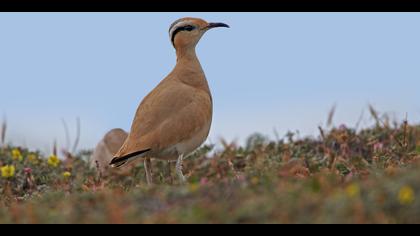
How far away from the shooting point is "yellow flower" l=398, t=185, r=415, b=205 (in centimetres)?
504

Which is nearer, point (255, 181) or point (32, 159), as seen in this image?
point (255, 181)

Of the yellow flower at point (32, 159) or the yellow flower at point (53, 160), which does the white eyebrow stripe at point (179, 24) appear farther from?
the yellow flower at point (32, 159)

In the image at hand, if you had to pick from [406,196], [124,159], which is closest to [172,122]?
[124,159]

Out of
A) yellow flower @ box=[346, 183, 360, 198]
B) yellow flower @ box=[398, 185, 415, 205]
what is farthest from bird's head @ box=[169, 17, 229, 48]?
yellow flower @ box=[398, 185, 415, 205]

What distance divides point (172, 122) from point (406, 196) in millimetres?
4132

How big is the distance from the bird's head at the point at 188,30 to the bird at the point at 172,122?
405mm

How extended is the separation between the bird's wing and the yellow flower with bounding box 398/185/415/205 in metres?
3.95

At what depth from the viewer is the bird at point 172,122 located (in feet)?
28.6

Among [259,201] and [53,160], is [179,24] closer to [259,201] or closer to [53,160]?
[53,160]

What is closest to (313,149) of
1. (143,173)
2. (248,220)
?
(143,173)

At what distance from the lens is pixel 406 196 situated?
5043 millimetres

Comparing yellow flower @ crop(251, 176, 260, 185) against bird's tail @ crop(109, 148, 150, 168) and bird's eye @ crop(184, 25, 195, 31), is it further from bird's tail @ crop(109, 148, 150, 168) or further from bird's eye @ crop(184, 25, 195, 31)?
bird's eye @ crop(184, 25, 195, 31)
